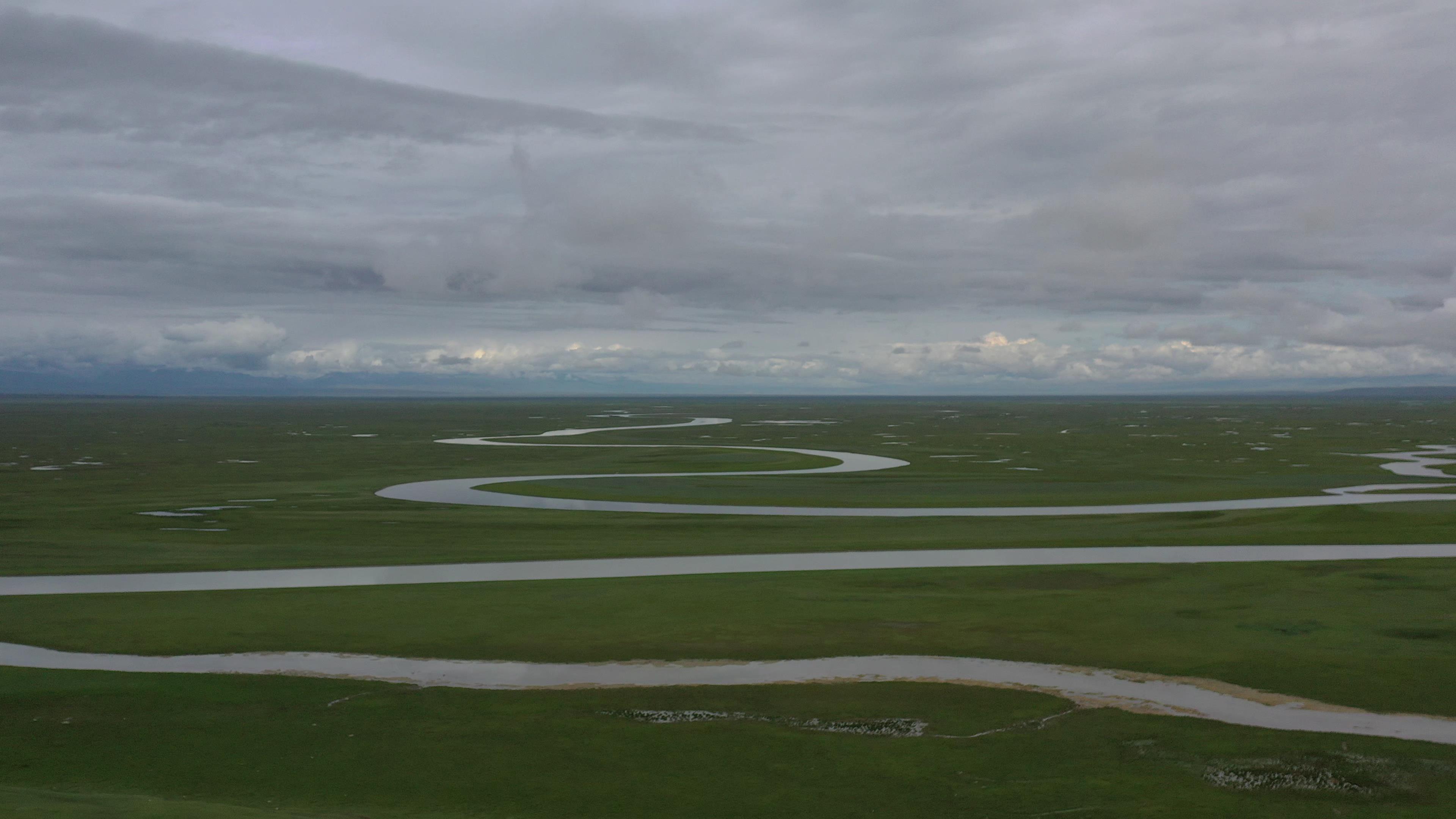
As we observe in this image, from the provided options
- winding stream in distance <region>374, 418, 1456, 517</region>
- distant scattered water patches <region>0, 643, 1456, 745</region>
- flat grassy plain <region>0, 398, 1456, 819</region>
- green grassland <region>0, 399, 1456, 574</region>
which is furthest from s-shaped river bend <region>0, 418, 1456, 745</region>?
green grassland <region>0, 399, 1456, 574</region>

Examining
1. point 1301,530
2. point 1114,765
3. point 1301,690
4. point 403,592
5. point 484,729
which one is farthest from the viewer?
point 1301,530

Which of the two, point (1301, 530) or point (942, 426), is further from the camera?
point (942, 426)

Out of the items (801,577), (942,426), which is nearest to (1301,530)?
(801,577)

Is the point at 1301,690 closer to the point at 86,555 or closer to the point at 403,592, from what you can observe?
the point at 403,592

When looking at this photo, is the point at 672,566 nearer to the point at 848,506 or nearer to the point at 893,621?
the point at 893,621

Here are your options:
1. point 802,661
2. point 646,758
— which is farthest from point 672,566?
point 646,758

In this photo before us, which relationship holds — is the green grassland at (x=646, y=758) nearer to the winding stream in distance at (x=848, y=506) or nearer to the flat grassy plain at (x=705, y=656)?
the flat grassy plain at (x=705, y=656)
